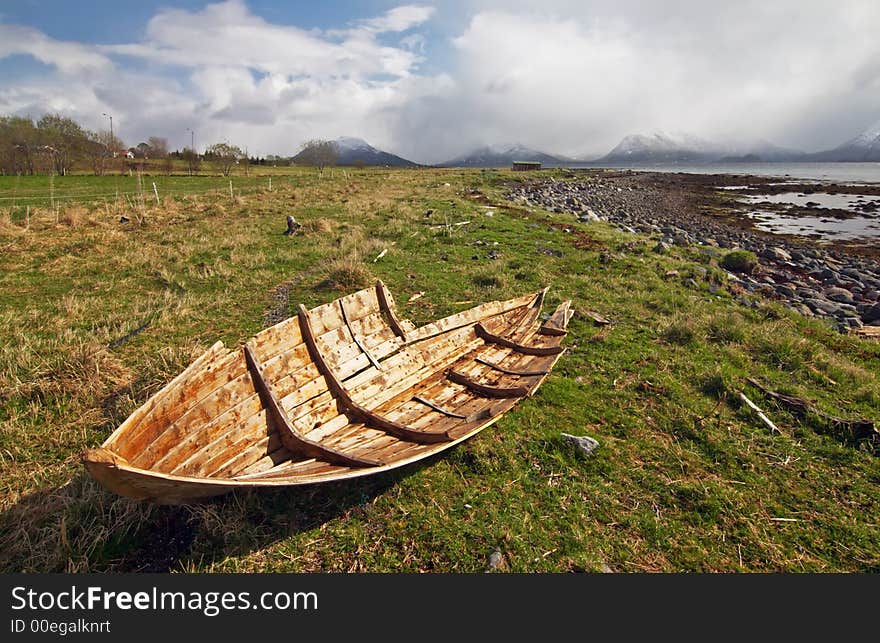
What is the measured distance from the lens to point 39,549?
4.01m

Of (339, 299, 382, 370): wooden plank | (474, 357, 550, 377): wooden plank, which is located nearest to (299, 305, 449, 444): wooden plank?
(339, 299, 382, 370): wooden plank

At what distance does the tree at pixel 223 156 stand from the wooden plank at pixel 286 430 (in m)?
65.1

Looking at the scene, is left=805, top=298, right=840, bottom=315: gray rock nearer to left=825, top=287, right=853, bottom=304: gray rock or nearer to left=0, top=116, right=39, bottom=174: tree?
left=825, top=287, right=853, bottom=304: gray rock

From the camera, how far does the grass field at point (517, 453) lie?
4316 mm

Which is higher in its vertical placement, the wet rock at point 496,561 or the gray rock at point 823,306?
the gray rock at point 823,306

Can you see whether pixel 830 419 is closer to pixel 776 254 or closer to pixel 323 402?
pixel 323 402

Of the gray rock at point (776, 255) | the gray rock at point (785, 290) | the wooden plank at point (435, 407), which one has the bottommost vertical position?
the wooden plank at point (435, 407)

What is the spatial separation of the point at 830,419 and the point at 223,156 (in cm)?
7133

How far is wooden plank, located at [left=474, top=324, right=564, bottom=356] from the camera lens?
809 cm

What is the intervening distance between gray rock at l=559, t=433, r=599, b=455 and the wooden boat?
911 mm

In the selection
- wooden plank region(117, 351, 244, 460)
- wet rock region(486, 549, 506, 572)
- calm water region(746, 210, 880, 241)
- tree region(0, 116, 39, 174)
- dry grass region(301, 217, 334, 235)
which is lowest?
wet rock region(486, 549, 506, 572)

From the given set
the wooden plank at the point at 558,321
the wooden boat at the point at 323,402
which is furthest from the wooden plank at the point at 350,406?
the wooden plank at the point at 558,321

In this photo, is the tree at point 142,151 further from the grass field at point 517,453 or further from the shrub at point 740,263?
the shrub at point 740,263

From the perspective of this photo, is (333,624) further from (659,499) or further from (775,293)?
(775,293)
